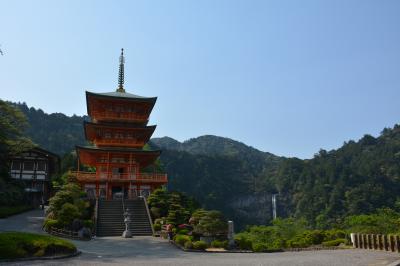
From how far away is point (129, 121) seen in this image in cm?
4300

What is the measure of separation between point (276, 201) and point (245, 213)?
1098cm

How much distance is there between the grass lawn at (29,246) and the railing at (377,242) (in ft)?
46.2

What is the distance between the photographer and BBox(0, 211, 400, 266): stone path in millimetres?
14797

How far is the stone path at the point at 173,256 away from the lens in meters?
14.8

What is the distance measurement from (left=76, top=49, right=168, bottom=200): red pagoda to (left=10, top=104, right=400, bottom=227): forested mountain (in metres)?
54.6

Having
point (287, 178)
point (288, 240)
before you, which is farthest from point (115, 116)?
point (287, 178)

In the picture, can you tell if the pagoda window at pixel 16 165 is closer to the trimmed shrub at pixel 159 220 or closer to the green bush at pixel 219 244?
the trimmed shrub at pixel 159 220

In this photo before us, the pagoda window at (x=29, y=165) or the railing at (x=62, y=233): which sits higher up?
the pagoda window at (x=29, y=165)

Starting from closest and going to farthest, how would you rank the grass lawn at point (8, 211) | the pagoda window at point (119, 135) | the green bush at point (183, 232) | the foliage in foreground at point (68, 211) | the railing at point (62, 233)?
the green bush at point (183, 232)
the railing at point (62, 233)
the foliage in foreground at point (68, 211)
the grass lawn at point (8, 211)
the pagoda window at point (119, 135)

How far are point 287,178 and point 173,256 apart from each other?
117015mm

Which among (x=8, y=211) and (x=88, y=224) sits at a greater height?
(x=8, y=211)

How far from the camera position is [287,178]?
130 metres

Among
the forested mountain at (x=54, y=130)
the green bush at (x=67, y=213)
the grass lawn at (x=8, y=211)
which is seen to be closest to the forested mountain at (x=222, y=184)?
the forested mountain at (x=54, y=130)

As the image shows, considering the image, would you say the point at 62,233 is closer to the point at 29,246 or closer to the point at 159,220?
the point at 159,220
